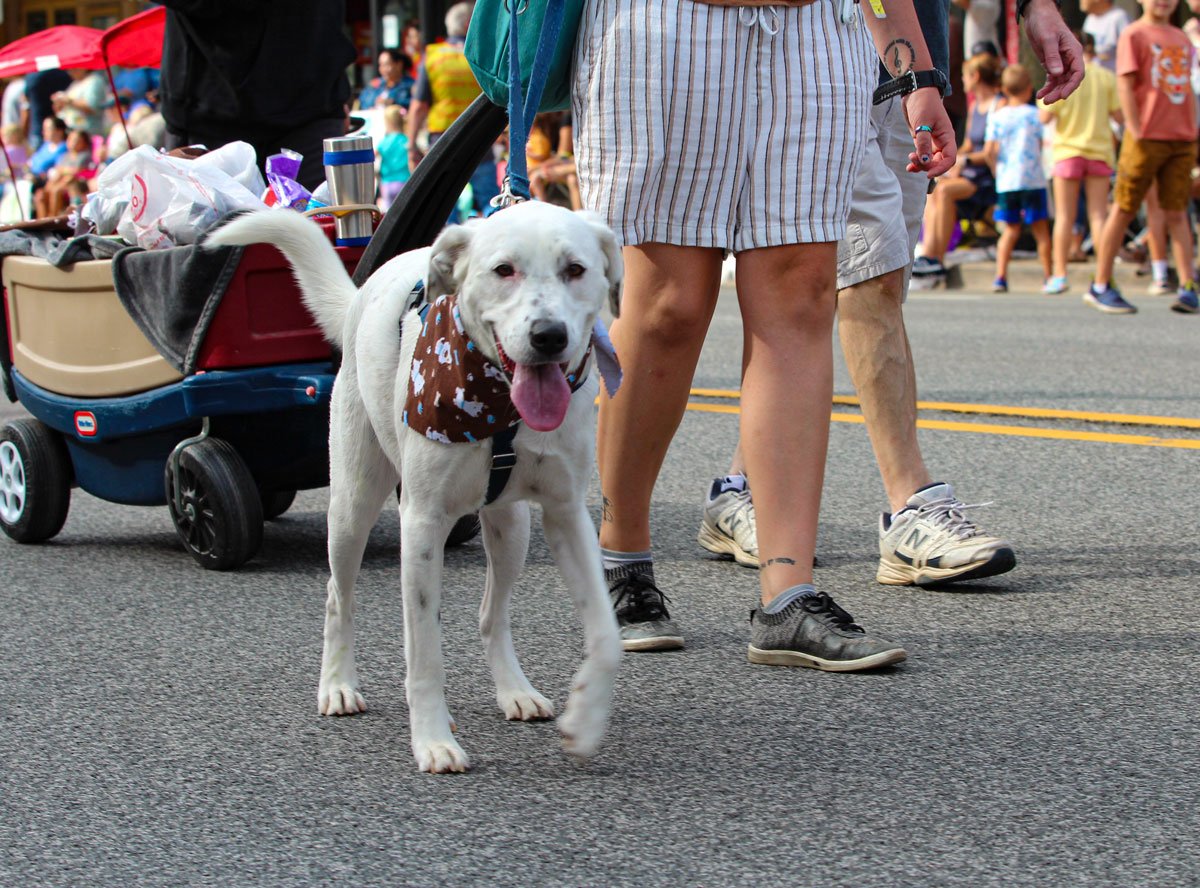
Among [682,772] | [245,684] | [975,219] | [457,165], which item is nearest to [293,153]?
[457,165]

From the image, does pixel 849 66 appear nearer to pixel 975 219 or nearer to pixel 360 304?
pixel 360 304

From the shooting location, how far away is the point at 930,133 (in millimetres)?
3893

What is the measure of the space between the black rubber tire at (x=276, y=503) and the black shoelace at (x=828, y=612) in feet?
7.11

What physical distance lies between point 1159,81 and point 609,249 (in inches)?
369

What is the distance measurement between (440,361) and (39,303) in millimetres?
2519

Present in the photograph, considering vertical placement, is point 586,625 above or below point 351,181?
below

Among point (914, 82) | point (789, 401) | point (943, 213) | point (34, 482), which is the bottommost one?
point (943, 213)

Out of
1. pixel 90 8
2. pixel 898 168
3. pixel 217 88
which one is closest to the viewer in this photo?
pixel 898 168

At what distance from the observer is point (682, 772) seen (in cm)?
294

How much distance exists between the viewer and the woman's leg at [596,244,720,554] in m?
3.67

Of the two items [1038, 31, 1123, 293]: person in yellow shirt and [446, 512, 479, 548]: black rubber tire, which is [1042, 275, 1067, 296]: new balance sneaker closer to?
[1038, 31, 1123, 293]: person in yellow shirt

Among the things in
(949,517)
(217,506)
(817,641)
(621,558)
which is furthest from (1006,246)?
(817,641)

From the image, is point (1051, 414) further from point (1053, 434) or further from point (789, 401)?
point (789, 401)

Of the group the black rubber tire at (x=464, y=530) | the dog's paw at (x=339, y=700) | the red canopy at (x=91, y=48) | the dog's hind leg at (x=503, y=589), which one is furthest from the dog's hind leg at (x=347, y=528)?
the red canopy at (x=91, y=48)
